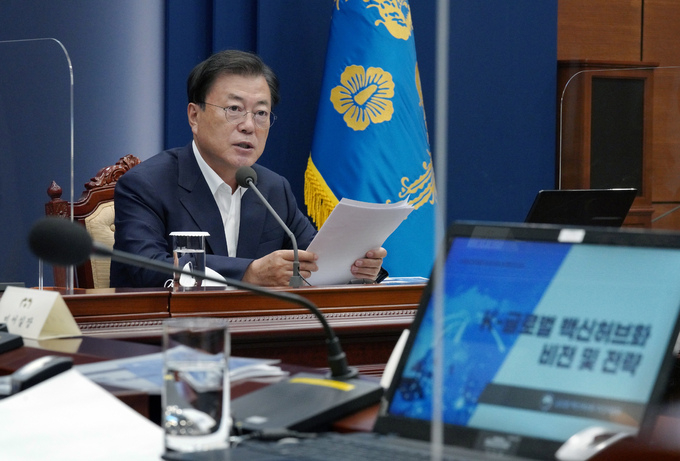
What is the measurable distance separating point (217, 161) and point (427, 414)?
202cm

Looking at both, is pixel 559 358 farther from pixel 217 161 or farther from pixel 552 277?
pixel 217 161

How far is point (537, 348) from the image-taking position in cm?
74

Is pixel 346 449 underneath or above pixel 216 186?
underneath

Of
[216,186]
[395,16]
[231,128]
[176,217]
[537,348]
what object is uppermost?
[395,16]

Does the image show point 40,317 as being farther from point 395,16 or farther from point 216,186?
point 395,16

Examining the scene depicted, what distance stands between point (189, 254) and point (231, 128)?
80 cm

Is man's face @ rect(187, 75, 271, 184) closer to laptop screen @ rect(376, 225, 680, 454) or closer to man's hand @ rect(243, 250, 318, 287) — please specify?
man's hand @ rect(243, 250, 318, 287)

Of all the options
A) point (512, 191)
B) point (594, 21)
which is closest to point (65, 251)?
point (512, 191)

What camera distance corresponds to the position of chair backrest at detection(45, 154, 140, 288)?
266cm

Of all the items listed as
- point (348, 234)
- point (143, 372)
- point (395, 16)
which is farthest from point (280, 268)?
point (395, 16)

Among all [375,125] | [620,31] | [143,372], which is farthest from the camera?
[620,31]

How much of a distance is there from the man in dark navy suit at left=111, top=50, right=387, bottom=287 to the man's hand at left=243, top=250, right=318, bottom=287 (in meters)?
0.23

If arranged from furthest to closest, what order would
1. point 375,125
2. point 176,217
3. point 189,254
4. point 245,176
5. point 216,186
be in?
point 375,125
point 216,186
point 176,217
point 245,176
point 189,254

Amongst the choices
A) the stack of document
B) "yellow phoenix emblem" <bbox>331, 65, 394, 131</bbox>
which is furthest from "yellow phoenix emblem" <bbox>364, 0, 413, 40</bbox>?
the stack of document
